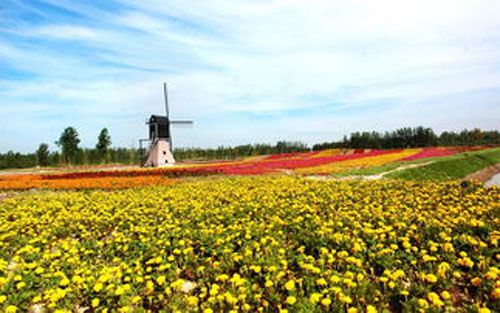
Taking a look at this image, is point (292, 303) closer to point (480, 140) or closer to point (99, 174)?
point (99, 174)

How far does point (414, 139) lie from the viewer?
64875mm

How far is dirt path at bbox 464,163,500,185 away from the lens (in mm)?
22472

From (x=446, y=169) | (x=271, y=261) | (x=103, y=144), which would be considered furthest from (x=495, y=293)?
(x=103, y=144)

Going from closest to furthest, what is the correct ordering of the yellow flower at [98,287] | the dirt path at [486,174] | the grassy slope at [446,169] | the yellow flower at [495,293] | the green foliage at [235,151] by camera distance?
the yellow flower at [495,293], the yellow flower at [98,287], the grassy slope at [446,169], the dirt path at [486,174], the green foliage at [235,151]

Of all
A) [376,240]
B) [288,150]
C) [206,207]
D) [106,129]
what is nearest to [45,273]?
[206,207]

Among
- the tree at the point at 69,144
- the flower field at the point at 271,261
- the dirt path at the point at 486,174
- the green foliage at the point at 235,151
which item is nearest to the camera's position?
the flower field at the point at 271,261

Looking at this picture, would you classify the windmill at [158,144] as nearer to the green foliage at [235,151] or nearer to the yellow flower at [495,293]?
the green foliage at [235,151]

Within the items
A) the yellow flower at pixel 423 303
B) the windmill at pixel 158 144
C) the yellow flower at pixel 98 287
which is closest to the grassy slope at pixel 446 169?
the yellow flower at pixel 423 303

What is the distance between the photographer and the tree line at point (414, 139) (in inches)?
2542

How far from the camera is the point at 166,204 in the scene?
29.7 feet

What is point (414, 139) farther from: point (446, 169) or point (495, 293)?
point (495, 293)

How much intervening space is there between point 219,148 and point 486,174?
49981 millimetres

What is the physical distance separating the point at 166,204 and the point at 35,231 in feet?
10.4

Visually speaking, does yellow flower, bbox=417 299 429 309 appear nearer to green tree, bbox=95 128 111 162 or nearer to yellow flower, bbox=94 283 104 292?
yellow flower, bbox=94 283 104 292
